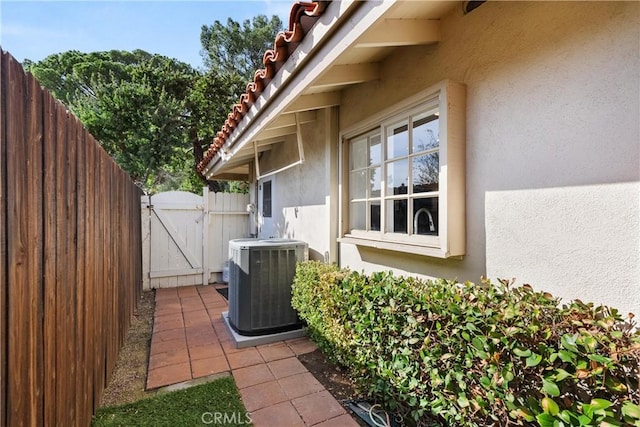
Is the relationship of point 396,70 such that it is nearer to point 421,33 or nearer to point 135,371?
point 421,33

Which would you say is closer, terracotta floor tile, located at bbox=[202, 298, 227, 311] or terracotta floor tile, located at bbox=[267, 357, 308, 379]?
terracotta floor tile, located at bbox=[267, 357, 308, 379]

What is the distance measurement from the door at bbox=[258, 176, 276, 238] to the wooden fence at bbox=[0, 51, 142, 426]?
166 inches

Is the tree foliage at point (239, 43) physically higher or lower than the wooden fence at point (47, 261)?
higher

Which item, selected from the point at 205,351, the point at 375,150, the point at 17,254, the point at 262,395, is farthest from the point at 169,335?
the point at 375,150

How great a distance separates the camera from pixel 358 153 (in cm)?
409

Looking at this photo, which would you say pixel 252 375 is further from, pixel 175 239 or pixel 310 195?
pixel 175 239

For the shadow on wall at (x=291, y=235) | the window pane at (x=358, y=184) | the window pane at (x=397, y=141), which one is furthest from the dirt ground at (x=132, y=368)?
the window pane at (x=397, y=141)

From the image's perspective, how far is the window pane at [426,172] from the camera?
2756 mm

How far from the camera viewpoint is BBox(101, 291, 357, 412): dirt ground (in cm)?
314

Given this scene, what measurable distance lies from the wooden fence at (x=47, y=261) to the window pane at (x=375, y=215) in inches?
112

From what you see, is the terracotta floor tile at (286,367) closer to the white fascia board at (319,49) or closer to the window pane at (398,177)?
the window pane at (398,177)

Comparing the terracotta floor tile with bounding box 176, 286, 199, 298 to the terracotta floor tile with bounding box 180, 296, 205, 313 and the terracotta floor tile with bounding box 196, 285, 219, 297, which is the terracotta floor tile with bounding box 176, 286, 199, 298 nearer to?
the terracotta floor tile with bounding box 196, 285, 219, 297

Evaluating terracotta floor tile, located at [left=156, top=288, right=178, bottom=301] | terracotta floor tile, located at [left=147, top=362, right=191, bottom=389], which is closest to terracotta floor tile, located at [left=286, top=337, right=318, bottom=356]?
terracotta floor tile, located at [left=147, top=362, right=191, bottom=389]

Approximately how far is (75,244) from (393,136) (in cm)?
305
